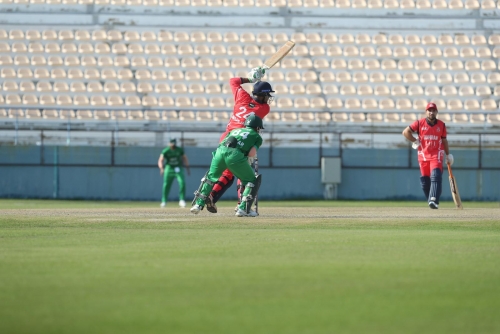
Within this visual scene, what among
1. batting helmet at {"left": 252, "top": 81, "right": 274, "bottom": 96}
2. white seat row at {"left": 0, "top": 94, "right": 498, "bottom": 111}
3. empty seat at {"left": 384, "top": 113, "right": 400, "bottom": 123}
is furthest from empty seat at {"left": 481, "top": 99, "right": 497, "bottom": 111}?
batting helmet at {"left": 252, "top": 81, "right": 274, "bottom": 96}

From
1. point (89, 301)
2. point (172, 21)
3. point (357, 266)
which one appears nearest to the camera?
point (89, 301)

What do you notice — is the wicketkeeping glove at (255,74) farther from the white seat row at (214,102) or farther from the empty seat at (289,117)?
the white seat row at (214,102)

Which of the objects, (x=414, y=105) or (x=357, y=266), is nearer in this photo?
(x=357, y=266)

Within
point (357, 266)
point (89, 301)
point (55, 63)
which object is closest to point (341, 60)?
point (55, 63)

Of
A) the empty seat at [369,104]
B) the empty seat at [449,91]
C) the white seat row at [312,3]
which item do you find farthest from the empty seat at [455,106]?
the white seat row at [312,3]

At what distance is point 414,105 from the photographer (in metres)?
30.2

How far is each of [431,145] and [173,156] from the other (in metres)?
8.07

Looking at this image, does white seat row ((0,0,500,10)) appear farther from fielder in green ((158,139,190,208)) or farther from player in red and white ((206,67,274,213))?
player in red and white ((206,67,274,213))

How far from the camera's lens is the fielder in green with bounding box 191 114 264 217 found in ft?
48.0

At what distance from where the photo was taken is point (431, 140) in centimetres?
1911

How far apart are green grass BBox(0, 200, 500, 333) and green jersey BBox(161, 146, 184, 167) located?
12452mm

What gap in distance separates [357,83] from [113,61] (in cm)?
817

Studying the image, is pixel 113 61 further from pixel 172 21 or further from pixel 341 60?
pixel 341 60

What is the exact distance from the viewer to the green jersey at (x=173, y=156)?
2478 centimetres
